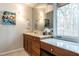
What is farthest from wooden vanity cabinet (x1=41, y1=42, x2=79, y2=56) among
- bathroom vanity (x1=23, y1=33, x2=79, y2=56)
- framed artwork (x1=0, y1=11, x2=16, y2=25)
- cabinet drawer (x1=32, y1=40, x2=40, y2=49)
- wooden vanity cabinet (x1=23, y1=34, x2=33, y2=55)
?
framed artwork (x1=0, y1=11, x2=16, y2=25)

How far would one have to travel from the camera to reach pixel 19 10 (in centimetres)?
212

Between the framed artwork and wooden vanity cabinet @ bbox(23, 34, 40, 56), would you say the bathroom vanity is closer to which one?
wooden vanity cabinet @ bbox(23, 34, 40, 56)

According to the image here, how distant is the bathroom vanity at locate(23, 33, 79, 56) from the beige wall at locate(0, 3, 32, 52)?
161mm

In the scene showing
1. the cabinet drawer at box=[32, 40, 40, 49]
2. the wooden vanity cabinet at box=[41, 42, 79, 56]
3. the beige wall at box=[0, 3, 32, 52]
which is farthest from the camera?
the cabinet drawer at box=[32, 40, 40, 49]

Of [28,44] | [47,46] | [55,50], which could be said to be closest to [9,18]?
[28,44]

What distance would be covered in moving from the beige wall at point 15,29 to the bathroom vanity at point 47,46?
0.53 feet

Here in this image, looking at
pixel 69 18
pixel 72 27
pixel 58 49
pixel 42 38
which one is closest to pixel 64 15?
pixel 69 18

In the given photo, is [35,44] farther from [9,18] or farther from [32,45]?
[9,18]

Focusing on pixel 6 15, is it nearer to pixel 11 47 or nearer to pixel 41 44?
pixel 11 47

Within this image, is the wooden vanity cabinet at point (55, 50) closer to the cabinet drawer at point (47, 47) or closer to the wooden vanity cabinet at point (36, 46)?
the cabinet drawer at point (47, 47)

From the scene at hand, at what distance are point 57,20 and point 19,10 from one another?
84 centimetres

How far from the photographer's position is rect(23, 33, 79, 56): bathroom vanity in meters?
1.47

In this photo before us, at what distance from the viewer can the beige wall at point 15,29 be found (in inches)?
81.0

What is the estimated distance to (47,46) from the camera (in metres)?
1.91
